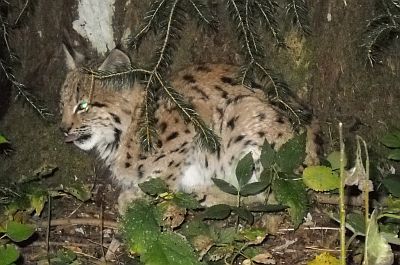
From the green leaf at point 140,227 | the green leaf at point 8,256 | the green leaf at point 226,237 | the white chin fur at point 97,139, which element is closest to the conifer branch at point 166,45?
the green leaf at point 140,227

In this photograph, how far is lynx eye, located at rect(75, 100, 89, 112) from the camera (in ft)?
13.3

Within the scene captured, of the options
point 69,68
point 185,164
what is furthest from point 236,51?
point 69,68

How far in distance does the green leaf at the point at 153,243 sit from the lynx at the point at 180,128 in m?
→ 1.04

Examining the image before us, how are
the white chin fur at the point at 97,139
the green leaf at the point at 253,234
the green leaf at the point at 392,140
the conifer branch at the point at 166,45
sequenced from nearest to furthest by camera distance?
1. the conifer branch at the point at 166,45
2. the green leaf at the point at 253,234
3. the green leaf at the point at 392,140
4. the white chin fur at the point at 97,139

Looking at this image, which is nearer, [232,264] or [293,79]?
[232,264]

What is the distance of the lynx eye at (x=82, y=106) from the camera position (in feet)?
13.3

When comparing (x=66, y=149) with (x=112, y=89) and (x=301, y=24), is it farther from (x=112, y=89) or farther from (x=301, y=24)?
(x=301, y=24)

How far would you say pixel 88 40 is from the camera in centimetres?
→ 419

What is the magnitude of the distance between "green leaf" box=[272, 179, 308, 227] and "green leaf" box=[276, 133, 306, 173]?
7 cm

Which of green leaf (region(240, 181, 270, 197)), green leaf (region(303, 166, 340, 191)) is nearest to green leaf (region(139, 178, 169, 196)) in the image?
green leaf (region(240, 181, 270, 197))

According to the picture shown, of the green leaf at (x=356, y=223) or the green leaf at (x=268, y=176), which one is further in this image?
the green leaf at (x=268, y=176)

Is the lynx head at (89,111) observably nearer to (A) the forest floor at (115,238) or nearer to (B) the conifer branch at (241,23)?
(A) the forest floor at (115,238)

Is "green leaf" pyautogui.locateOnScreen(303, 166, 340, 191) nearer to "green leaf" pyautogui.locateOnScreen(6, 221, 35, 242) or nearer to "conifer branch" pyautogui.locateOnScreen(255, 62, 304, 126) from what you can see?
"conifer branch" pyautogui.locateOnScreen(255, 62, 304, 126)

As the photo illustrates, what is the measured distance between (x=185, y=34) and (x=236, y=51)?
1.04 feet
